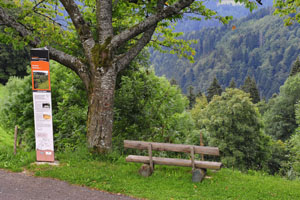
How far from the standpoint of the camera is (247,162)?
30.2 metres

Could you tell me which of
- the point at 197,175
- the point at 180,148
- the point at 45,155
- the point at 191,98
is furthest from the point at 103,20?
the point at 191,98

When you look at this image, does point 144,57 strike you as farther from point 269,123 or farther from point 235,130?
point 269,123

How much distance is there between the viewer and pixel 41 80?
796 cm

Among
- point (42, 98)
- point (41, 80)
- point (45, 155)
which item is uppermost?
point (41, 80)

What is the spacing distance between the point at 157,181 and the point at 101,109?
107 inches

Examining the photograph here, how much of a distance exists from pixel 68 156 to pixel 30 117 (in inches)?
565

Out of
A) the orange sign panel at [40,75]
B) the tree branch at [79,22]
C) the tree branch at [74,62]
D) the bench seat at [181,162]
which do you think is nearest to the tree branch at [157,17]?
the tree branch at [79,22]

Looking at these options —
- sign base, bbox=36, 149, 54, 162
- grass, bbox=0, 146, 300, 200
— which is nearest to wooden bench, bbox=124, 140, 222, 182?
grass, bbox=0, 146, 300, 200

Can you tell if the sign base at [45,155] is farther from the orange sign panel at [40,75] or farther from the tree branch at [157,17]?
the tree branch at [157,17]

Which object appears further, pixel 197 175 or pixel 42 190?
pixel 197 175

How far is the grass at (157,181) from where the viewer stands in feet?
21.6

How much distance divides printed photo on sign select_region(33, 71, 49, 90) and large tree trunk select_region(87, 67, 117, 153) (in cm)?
135

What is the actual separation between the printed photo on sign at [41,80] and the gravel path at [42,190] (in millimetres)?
2501

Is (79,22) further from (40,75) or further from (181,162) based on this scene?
(181,162)
